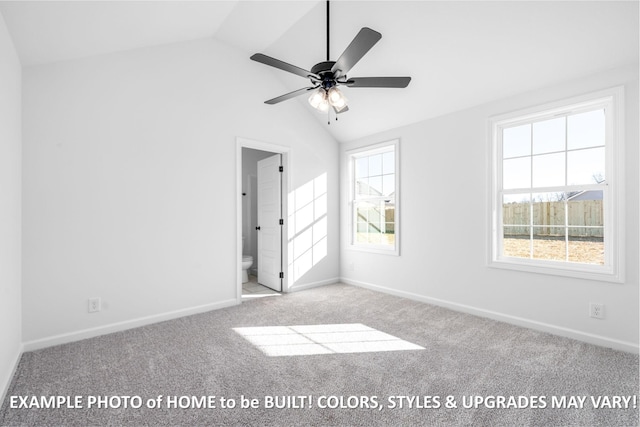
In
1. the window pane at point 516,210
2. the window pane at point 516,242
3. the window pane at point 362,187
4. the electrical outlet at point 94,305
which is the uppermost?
the window pane at point 362,187

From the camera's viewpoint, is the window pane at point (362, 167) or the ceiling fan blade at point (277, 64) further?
the window pane at point (362, 167)

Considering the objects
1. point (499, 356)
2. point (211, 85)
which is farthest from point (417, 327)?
point (211, 85)

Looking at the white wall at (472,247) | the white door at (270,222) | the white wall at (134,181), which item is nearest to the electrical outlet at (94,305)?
the white wall at (134,181)

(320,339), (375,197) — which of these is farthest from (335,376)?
(375,197)

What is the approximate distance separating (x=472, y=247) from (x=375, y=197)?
1.54 metres

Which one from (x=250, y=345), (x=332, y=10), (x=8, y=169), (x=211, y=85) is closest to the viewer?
(x=8, y=169)

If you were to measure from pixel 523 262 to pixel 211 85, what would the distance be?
3.86 m

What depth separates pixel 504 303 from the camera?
10.5ft

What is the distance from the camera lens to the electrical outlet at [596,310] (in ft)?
8.60

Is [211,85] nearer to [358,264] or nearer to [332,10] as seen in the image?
[332,10]

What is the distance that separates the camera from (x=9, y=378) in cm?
206

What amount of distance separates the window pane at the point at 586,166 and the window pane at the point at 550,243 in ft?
1.56

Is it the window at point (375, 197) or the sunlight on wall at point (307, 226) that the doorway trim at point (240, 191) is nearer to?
the sunlight on wall at point (307, 226)

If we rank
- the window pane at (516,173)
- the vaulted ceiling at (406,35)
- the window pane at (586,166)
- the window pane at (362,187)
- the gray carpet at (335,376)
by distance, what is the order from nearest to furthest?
1. the gray carpet at (335,376)
2. the vaulted ceiling at (406,35)
3. the window pane at (586,166)
4. the window pane at (516,173)
5. the window pane at (362,187)
